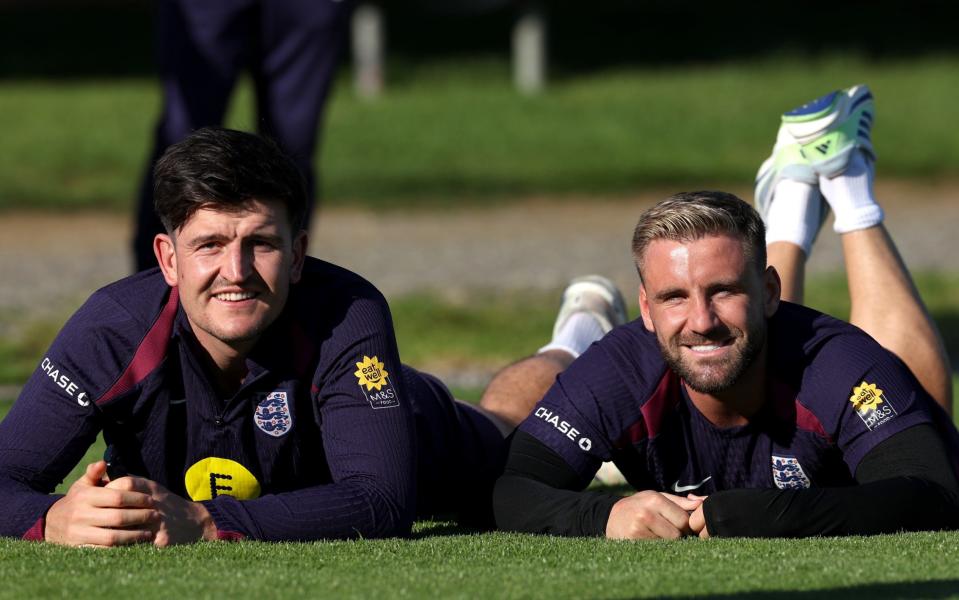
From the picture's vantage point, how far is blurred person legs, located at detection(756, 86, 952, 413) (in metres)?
5.85

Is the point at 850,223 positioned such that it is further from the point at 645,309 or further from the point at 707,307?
the point at 707,307

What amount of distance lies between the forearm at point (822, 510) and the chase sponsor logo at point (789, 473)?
0.32 metres

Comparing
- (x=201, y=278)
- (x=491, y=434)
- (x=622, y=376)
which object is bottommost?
(x=491, y=434)

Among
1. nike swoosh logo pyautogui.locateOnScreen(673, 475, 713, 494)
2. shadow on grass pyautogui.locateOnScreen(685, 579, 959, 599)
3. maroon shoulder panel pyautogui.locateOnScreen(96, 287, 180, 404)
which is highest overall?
maroon shoulder panel pyautogui.locateOnScreen(96, 287, 180, 404)

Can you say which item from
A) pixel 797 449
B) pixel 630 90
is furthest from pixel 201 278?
pixel 630 90

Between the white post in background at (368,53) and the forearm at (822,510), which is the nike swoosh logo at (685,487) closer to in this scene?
the forearm at (822,510)

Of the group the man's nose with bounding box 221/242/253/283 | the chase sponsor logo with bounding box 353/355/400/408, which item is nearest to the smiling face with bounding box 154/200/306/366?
the man's nose with bounding box 221/242/253/283

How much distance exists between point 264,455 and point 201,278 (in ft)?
1.76

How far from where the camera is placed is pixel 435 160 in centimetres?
1842

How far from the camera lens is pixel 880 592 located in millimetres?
3564

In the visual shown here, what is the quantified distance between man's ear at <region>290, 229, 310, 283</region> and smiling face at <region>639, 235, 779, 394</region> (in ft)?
3.12

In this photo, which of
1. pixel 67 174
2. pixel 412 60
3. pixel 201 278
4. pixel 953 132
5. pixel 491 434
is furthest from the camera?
pixel 412 60

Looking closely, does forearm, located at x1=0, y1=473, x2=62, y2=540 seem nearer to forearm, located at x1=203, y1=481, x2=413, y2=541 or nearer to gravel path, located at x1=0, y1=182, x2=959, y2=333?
forearm, located at x1=203, y1=481, x2=413, y2=541

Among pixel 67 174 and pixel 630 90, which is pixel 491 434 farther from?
pixel 630 90
